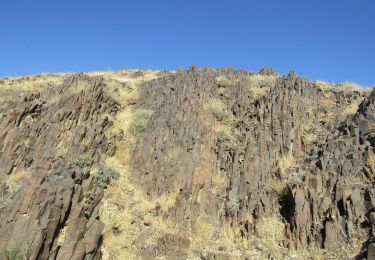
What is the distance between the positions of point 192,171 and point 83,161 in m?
5.09

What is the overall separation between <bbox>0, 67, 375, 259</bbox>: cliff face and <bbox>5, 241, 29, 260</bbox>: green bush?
78 mm

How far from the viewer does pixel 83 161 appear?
17.7 metres

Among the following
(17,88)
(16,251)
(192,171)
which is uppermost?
(17,88)

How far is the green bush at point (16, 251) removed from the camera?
10.2 m

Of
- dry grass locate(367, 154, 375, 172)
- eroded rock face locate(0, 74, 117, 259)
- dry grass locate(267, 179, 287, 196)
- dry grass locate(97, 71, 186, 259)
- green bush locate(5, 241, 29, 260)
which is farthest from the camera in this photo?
dry grass locate(267, 179, 287, 196)

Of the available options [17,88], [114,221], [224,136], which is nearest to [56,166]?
[114,221]

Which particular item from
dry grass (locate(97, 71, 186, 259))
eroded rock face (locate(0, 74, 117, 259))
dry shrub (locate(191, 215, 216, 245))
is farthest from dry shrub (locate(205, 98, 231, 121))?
dry shrub (locate(191, 215, 216, 245))

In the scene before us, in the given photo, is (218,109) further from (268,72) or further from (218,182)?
(268,72)

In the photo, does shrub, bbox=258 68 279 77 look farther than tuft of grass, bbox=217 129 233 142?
Yes

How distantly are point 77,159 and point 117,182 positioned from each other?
219 cm

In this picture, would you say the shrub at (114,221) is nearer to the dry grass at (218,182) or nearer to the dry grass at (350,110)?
the dry grass at (218,182)

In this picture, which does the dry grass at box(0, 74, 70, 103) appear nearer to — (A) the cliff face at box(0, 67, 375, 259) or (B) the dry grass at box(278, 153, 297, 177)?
(A) the cliff face at box(0, 67, 375, 259)

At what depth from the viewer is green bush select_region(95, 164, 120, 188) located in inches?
666

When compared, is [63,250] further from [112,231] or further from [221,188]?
[221,188]
